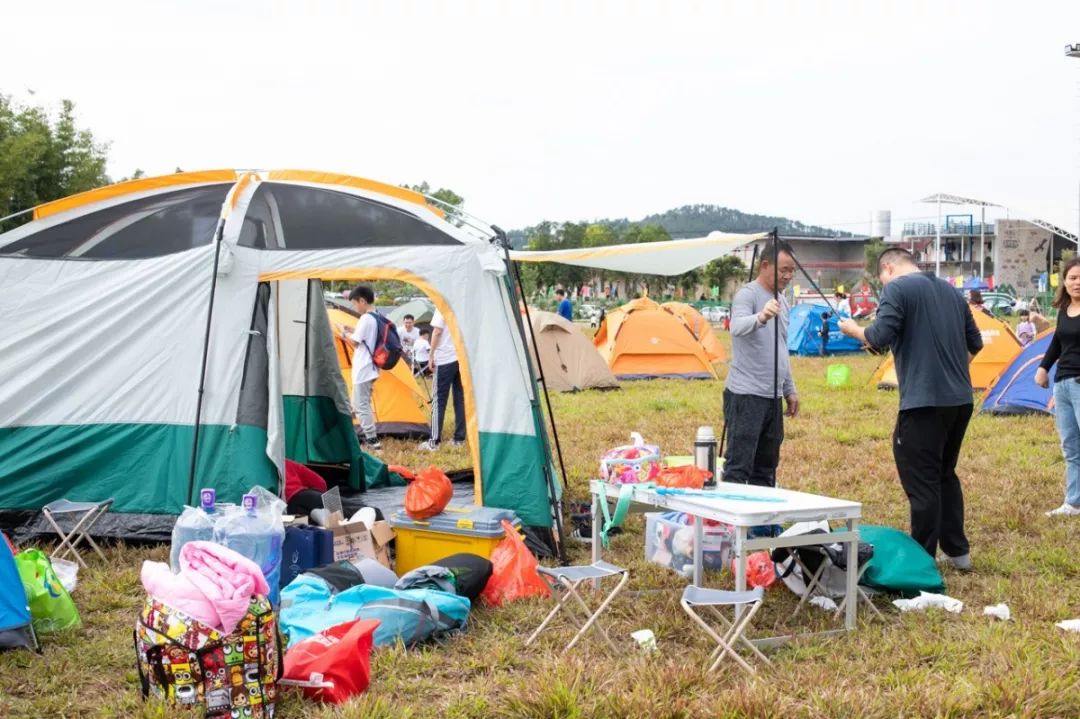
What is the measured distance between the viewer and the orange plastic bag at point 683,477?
4.88m

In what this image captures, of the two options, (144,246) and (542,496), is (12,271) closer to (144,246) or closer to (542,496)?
(144,246)

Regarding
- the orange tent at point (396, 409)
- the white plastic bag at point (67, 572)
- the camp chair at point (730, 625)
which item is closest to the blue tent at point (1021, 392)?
the orange tent at point (396, 409)

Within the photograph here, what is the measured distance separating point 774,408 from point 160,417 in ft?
11.5

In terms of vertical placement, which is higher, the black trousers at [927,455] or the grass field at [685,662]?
the black trousers at [927,455]

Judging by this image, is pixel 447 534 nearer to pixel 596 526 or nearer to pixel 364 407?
pixel 596 526

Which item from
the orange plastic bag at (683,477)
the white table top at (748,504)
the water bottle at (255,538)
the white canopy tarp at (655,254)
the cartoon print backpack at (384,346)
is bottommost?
the water bottle at (255,538)

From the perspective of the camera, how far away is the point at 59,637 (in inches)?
179

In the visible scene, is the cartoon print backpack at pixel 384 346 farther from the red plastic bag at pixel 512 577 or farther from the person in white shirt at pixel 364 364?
the red plastic bag at pixel 512 577

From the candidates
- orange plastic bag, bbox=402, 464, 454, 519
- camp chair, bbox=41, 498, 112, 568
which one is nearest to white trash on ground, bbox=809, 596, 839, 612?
orange plastic bag, bbox=402, 464, 454, 519

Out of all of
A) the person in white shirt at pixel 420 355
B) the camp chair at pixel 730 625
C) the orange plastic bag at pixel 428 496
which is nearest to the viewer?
the camp chair at pixel 730 625

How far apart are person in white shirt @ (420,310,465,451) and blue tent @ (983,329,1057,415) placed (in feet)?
18.7

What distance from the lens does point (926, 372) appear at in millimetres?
5211

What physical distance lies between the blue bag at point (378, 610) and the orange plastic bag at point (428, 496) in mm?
913

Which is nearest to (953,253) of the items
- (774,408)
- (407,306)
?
(407,306)
